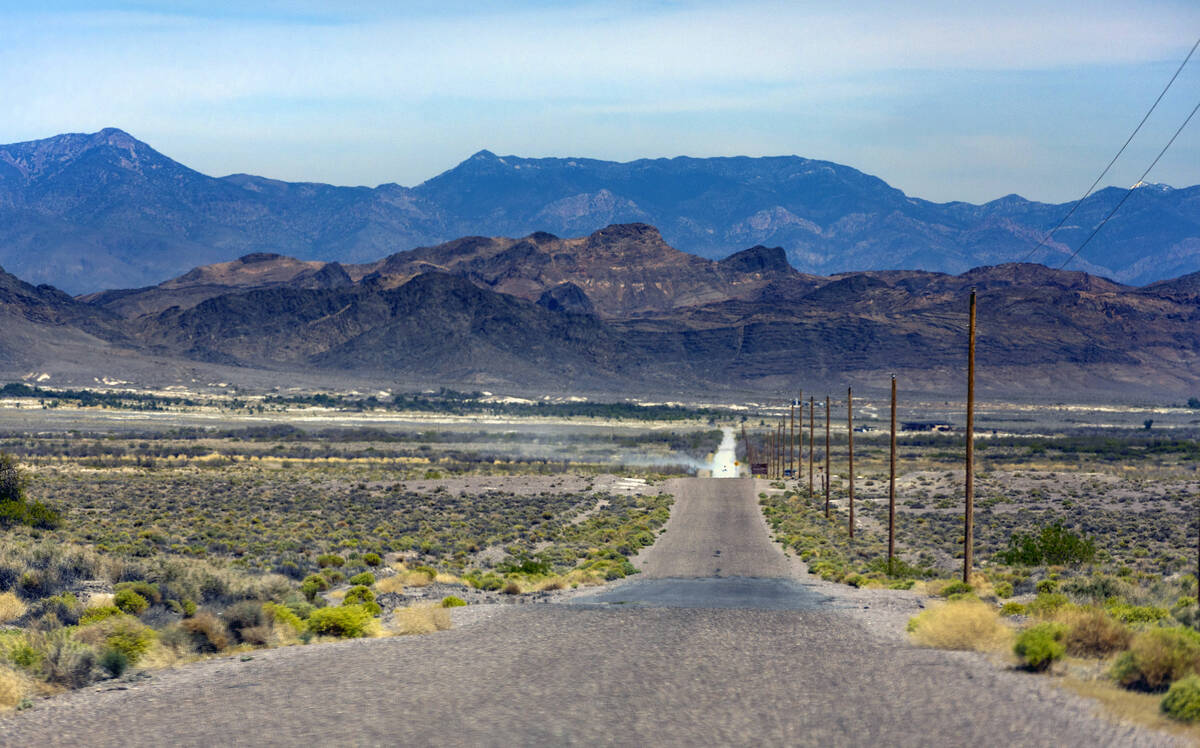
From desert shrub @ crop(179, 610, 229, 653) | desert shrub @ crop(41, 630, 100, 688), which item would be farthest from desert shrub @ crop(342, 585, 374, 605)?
desert shrub @ crop(41, 630, 100, 688)

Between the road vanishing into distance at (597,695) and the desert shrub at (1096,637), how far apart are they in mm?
1066

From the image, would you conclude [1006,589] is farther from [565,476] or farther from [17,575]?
[565,476]

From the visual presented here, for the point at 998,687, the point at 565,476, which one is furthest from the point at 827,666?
the point at 565,476

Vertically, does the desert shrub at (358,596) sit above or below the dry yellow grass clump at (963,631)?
below

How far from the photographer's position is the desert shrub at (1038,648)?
13633 mm

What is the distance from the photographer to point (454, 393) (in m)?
171

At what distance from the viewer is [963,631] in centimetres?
1591

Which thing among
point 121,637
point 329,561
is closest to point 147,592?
point 121,637

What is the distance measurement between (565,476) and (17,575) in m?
50.5

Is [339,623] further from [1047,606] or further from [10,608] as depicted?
[1047,606]

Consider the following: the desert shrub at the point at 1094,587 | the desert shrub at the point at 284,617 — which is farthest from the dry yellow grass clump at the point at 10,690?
the desert shrub at the point at 1094,587

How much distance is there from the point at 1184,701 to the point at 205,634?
12374 millimetres

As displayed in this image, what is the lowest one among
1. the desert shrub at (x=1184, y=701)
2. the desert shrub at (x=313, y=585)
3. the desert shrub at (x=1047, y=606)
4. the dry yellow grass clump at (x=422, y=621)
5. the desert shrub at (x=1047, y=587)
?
the desert shrub at (x=313, y=585)

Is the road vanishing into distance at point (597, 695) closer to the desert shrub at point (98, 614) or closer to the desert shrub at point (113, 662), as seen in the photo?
the desert shrub at point (113, 662)
